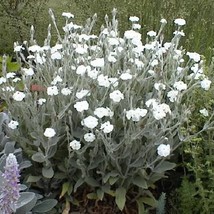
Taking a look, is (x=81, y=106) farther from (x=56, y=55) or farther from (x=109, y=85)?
(x=56, y=55)

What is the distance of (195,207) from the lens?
297 cm

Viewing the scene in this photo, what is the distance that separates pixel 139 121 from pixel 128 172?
353mm

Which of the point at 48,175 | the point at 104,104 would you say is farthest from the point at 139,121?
the point at 48,175

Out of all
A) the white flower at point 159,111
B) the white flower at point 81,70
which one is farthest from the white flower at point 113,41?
the white flower at point 159,111

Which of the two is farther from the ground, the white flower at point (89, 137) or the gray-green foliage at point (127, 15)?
the white flower at point (89, 137)

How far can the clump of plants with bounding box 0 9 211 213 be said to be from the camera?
275cm

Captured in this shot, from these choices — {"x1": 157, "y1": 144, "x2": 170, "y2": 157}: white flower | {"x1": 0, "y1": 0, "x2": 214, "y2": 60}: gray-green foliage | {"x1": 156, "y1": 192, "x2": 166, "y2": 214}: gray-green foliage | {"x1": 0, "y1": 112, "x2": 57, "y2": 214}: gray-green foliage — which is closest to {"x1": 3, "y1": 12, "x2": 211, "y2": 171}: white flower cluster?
{"x1": 157, "y1": 144, "x2": 170, "y2": 157}: white flower

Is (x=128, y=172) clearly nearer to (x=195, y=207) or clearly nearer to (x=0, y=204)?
(x=195, y=207)

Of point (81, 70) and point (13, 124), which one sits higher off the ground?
point (81, 70)

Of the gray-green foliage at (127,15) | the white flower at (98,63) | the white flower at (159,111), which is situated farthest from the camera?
the gray-green foliage at (127,15)

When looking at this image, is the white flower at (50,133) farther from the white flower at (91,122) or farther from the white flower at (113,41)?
the white flower at (113,41)

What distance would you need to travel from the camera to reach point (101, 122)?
2803 mm

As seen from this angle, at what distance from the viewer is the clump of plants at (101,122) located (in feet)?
9.02

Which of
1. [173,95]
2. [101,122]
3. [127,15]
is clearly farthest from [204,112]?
[127,15]
